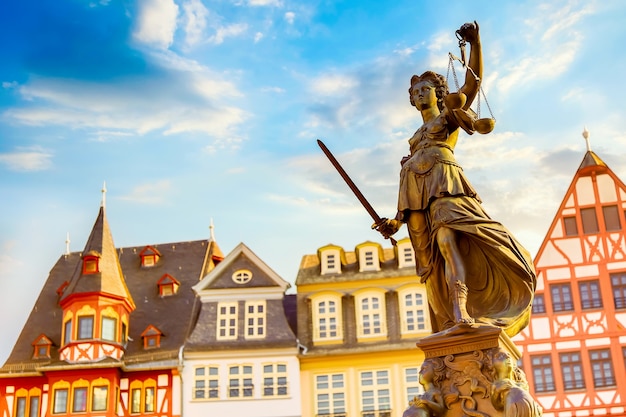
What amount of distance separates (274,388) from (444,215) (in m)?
23.9

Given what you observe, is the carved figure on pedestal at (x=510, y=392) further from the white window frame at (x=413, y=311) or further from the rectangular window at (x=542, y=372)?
the white window frame at (x=413, y=311)

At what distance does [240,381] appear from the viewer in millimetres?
29844

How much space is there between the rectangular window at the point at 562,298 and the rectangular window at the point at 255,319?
10013mm

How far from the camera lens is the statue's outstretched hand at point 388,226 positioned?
23.6 ft

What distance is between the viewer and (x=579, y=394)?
2695cm

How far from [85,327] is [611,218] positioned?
18.4m

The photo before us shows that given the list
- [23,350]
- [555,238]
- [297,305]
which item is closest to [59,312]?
[23,350]

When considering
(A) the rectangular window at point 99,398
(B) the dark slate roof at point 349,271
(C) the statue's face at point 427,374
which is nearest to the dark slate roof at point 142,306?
(A) the rectangular window at point 99,398

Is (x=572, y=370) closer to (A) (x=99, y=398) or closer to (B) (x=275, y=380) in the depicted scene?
(B) (x=275, y=380)

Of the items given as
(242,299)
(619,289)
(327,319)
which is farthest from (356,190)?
(242,299)

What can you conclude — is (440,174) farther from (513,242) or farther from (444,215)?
(513,242)

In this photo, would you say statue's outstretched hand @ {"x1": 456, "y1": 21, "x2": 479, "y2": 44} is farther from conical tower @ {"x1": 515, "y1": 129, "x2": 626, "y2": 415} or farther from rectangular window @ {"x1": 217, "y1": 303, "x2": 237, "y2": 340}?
rectangular window @ {"x1": 217, "y1": 303, "x2": 237, "y2": 340}

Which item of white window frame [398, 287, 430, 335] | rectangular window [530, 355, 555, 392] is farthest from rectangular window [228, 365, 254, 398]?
rectangular window [530, 355, 555, 392]

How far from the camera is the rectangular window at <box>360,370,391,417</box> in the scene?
2934cm
